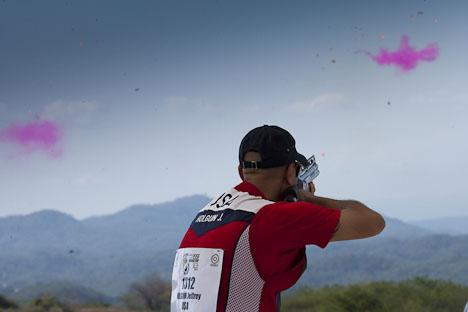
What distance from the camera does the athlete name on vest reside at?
4.70 feet

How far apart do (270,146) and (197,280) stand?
29 cm

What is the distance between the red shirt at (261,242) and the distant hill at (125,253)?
5437 mm

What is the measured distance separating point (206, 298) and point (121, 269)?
17.2 metres

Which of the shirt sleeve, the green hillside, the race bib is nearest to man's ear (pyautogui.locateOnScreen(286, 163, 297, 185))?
the shirt sleeve

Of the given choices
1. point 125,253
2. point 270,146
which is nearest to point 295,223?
point 270,146

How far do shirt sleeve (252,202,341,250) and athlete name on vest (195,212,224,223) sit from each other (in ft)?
0.30

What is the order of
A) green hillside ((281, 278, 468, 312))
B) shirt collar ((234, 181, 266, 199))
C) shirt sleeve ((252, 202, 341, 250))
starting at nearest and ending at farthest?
shirt sleeve ((252, 202, 341, 250)) → shirt collar ((234, 181, 266, 199)) → green hillside ((281, 278, 468, 312))

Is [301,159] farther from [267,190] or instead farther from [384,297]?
[384,297]

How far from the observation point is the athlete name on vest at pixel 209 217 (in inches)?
56.4

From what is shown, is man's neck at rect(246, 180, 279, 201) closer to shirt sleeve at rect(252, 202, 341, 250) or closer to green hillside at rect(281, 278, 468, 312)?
shirt sleeve at rect(252, 202, 341, 250)

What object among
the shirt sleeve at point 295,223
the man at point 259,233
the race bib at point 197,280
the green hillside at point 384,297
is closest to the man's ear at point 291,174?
the man at point 259,233

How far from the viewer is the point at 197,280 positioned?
1.41 meters

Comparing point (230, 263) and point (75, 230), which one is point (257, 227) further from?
point (75, 230)

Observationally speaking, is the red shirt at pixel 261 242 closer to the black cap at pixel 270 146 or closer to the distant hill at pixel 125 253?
the black cap at pixel 270 146
